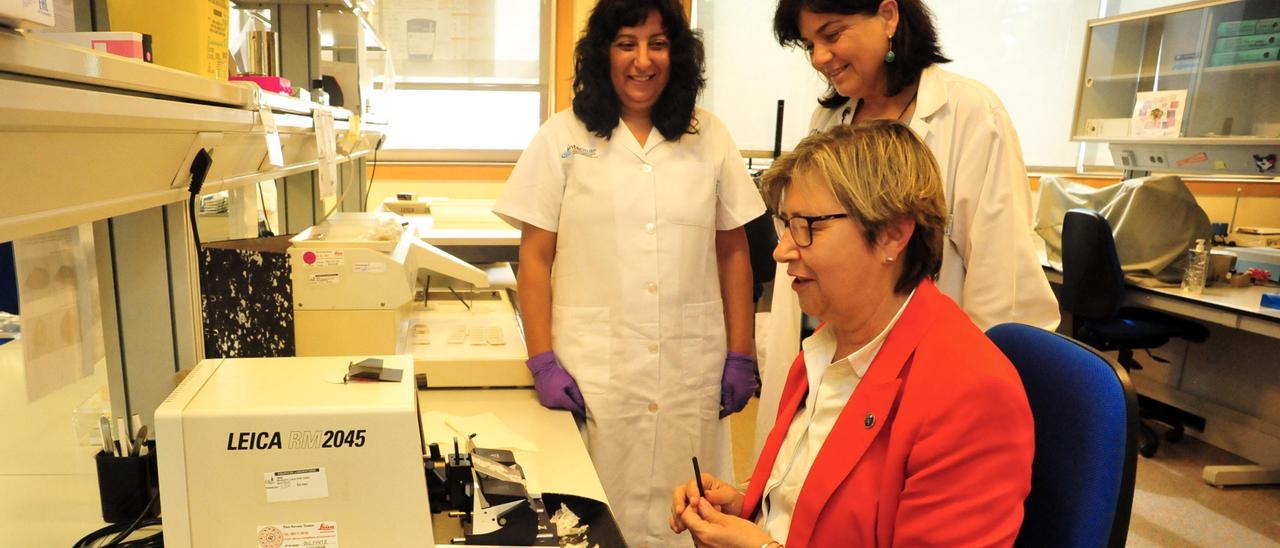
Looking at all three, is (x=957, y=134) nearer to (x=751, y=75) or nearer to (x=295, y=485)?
(x=295, y=485)

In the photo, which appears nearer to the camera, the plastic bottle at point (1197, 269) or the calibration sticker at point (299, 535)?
the calibration sticker at point (299, 535)

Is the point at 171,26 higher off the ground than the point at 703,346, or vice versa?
the point at 171,26

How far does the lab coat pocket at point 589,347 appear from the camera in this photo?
166 cm

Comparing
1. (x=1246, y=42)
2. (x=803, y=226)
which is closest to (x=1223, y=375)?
(x=1246, y=42)

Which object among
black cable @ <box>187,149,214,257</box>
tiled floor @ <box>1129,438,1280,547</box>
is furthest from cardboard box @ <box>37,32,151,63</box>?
tiled floor @ <box>1129,438,1280,547</box>

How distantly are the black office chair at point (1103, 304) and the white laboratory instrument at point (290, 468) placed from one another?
302cm

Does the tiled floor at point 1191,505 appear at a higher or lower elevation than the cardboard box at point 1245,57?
lower

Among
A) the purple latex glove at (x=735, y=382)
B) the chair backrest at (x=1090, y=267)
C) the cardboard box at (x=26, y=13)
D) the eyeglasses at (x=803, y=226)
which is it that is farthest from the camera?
the chair backrest at (x=1090, y=267)

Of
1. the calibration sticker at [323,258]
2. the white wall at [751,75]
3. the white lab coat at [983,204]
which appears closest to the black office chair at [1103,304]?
the white wall at [751,75]

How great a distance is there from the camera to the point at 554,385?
64.4 inches

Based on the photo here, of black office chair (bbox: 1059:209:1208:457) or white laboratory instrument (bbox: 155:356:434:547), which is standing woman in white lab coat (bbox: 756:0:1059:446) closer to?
white laboratory instrument (bbox: 155:356:434:547)

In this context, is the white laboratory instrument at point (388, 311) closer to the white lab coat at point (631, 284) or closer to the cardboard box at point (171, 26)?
the white lab coat at point (631, 284)

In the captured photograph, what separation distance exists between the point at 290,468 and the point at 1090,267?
3.17 metres

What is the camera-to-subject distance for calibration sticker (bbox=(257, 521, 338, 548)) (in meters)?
0.88
